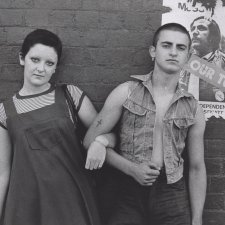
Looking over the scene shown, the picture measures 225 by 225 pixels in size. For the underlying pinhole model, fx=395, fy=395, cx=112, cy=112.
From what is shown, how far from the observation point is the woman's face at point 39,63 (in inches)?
118

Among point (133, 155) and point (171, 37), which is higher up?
point (171, 37)

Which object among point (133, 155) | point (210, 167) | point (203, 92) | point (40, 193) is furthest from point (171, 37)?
point (40, 193)

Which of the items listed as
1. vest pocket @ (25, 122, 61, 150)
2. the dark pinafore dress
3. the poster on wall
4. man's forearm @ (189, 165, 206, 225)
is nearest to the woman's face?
the dark pinafore dress

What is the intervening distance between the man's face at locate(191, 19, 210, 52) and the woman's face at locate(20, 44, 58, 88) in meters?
1.17

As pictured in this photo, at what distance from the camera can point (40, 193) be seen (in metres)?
2.92

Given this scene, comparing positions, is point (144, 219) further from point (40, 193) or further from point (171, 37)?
point (171, 37)

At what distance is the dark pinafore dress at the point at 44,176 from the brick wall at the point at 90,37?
1.58 feet

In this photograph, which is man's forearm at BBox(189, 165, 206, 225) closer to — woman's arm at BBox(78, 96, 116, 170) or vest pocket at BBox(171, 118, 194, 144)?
vest pocket at BBox(171, 118, 194, 144)

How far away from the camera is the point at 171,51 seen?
3008 mm

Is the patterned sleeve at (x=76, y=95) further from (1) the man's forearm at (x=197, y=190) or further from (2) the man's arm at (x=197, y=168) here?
(1) the man's forearm at (x=197, y=190)

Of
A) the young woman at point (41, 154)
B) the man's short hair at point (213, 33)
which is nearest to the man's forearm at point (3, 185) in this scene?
the young woman at point (41, 154)

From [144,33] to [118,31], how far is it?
219 millimetres

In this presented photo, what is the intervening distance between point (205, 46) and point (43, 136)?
5.03 ft

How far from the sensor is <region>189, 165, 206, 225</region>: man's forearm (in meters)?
3.12
